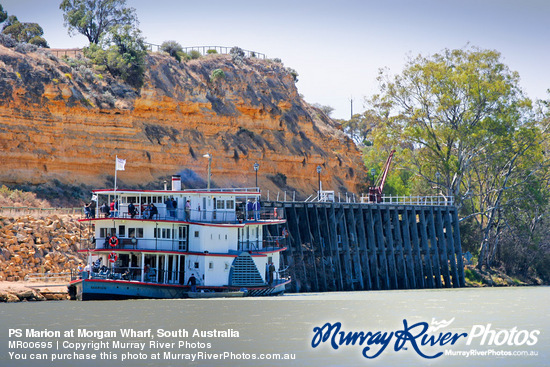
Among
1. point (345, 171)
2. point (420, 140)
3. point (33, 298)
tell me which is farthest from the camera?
point (345, 171)

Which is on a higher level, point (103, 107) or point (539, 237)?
point (103, 107)

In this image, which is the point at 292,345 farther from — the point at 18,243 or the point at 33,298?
the point at 18,243

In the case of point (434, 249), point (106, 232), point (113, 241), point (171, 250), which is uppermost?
point (106, 232)

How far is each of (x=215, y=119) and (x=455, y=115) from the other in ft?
68.3

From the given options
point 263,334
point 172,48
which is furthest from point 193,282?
point 172,48

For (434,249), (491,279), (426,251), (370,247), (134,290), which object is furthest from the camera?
(491,279)

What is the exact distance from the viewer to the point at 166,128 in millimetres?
75188

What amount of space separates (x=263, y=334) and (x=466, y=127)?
48.2m

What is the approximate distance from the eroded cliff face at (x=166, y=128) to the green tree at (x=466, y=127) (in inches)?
429

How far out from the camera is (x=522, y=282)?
258 ft

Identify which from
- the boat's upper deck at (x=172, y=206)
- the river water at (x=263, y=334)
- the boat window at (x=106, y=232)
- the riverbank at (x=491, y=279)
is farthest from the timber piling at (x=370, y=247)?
the river water at (x=263, y=334)

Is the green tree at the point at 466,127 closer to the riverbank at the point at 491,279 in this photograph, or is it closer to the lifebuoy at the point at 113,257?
the riverbank at the point at 491,279

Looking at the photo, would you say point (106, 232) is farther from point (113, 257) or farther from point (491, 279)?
point (491, 279)

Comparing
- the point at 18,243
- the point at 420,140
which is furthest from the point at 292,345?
the point at 420,140
